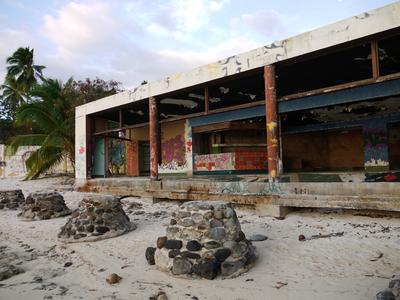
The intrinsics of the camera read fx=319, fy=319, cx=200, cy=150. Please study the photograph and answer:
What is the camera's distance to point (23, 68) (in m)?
31.5

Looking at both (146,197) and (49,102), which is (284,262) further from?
(49,102)

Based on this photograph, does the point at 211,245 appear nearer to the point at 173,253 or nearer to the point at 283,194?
the point at 173,253

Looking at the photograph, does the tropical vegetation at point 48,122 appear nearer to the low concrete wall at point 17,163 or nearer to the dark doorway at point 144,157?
the dark doorway at point 144,157

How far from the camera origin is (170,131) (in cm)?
1505

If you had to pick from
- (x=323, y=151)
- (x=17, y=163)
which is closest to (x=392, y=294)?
(x=323, y=151)

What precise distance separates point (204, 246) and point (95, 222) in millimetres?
3097

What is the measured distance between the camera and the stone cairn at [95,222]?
6453 mm

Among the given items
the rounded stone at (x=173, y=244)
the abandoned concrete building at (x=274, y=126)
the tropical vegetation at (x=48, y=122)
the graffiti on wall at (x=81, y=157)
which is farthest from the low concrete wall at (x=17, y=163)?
the rounded stone at (x=173, y=244)

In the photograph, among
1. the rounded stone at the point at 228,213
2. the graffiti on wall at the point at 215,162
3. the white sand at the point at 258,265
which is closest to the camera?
the white sand at the point at 258,265

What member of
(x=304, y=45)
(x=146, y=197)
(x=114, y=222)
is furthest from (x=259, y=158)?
(x=114, y=222)

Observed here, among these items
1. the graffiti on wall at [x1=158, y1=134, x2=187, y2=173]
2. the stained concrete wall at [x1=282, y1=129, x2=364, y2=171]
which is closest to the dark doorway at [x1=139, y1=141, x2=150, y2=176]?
the graffiti on wall at [x1=158, y1=134, x2=187, y2=173]

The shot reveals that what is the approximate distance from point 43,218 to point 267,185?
20.0 feet

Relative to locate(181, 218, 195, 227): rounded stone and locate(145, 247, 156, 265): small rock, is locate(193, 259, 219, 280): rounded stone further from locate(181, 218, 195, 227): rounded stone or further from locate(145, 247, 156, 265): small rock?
locate(145, 247, 156, 265): small rock

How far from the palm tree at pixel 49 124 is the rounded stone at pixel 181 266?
13.6m
